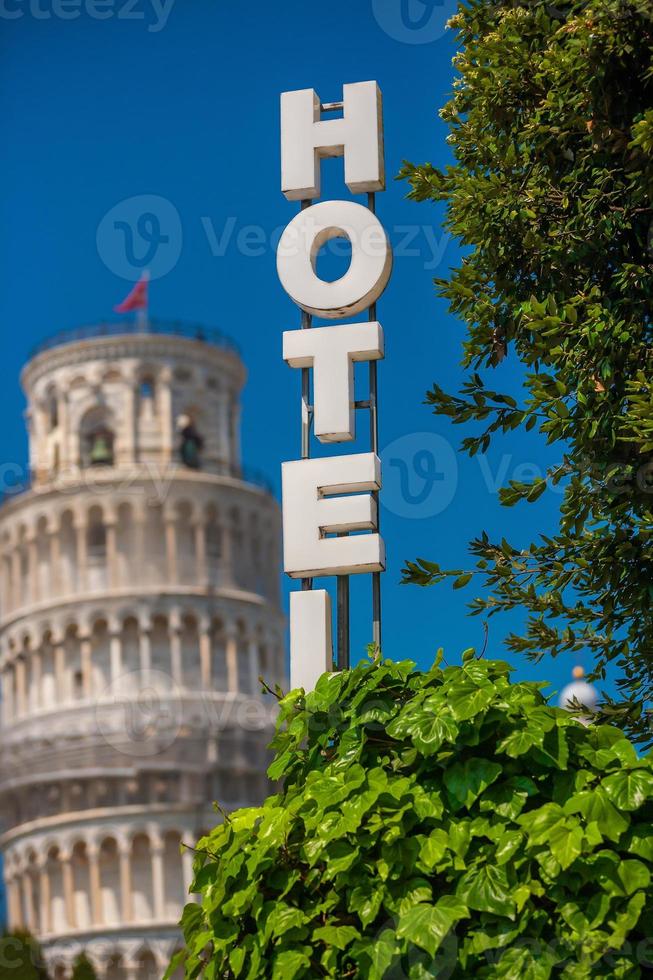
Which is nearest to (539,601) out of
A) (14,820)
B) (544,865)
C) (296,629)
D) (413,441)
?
(296,629)

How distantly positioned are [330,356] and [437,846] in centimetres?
664

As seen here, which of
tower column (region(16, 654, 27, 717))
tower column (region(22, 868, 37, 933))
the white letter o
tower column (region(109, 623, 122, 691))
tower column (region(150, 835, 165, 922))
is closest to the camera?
the white letter o

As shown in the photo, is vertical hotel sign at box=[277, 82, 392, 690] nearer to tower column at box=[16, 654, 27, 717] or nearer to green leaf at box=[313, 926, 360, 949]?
green leaf at box=[313, 926, 360, 949]

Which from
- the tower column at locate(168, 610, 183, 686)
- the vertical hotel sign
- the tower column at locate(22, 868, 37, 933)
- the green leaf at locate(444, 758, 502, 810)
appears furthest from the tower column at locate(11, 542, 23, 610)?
the green leaf at locate(444, 758, 502, 810)

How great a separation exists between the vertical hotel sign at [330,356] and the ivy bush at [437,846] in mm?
3626

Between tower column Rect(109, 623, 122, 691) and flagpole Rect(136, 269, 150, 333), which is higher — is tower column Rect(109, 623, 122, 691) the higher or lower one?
the lower one

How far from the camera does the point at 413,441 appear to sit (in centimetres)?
5538

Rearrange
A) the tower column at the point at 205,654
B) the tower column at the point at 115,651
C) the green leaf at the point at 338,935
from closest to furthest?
the green leaf at the point at 338,935, the tower column at the point at 115,651, the tower column at the point at 205,654

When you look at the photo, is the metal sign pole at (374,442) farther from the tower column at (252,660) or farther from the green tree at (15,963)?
the tower column at (252,660)

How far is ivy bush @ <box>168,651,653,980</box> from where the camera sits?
8.98 m

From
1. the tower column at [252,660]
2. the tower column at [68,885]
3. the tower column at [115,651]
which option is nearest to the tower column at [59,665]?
the tower column at [115,651]

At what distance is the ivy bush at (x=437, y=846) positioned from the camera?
29.5 ft

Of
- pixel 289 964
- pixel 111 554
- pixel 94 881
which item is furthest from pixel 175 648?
pixel 289 964

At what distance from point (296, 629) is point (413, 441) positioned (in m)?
41.5
